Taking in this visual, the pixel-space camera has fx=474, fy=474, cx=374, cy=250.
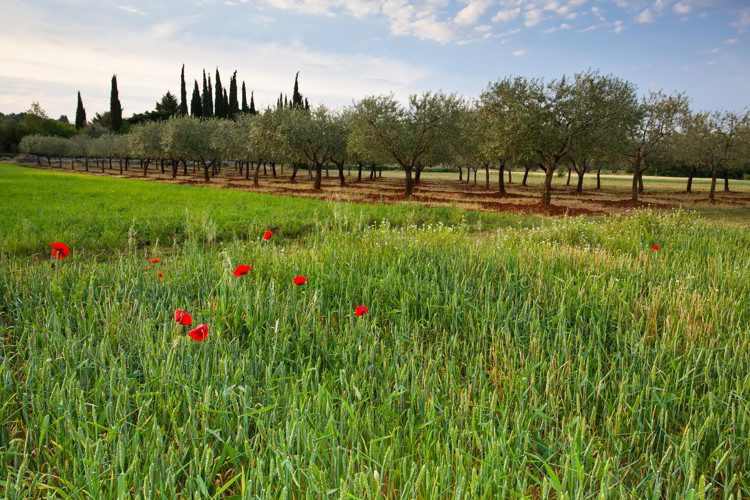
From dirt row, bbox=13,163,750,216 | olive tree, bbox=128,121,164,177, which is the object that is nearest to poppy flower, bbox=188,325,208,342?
dirt row, bbox=13,163,750,216

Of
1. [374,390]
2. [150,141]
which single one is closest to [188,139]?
[150,141]

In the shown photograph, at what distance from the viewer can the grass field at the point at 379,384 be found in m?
2.50

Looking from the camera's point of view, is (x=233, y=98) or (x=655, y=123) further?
(x=233, y=98)

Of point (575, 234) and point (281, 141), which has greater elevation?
point (281, 141)

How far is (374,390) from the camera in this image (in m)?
3.63

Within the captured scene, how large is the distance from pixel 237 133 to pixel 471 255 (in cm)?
5579

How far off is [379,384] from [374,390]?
65 mm

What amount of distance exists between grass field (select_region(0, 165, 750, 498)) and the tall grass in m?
0.03

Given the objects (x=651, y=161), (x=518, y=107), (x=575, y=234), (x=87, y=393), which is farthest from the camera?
(x=651, y=161)

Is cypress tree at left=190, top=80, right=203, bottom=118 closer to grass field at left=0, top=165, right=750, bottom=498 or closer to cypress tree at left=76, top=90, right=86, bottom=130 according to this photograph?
cypress tree at left=76, top=90, right=86, bottom=130

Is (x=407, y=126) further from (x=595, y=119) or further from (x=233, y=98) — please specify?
(x=233, y=98)

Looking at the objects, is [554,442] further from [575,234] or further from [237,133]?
[237,133]

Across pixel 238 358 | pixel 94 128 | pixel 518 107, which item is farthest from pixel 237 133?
pixel 94 128

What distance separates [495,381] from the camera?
3.61 m
